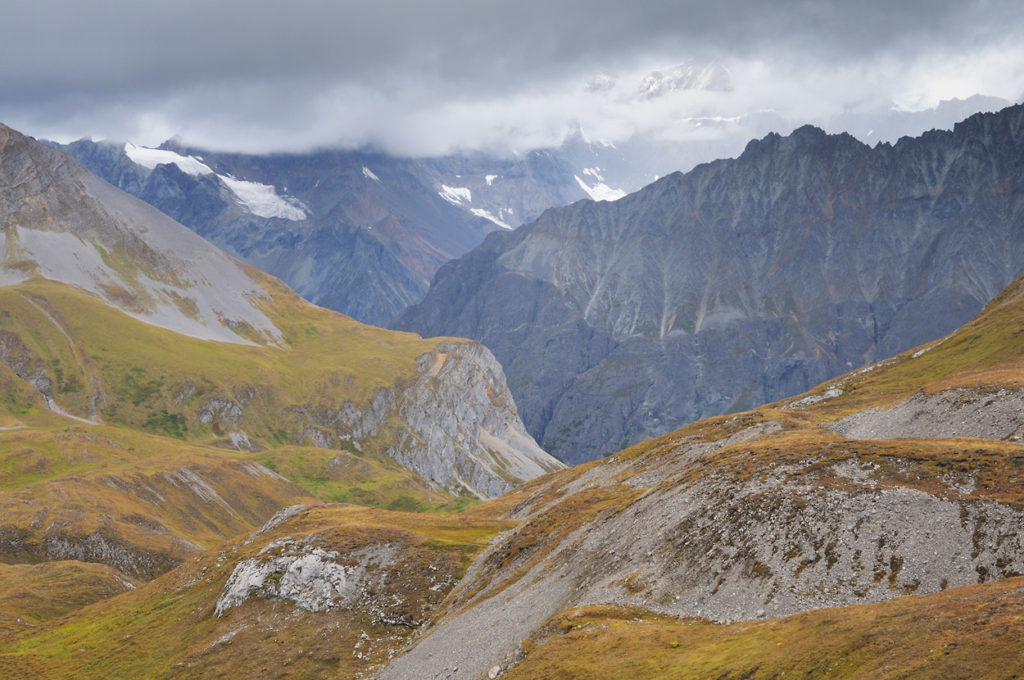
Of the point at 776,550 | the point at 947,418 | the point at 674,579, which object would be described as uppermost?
the point at 776,550

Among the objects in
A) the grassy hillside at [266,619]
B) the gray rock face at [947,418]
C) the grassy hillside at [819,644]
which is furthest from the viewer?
the gray rock face at [947,418]

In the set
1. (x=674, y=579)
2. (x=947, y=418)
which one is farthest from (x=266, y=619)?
(x=947, y=418)

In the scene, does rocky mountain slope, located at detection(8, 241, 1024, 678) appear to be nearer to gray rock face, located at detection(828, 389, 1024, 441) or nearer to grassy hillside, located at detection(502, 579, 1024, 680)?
grassy hillside, located at detection(502, 579, 1024, 680)

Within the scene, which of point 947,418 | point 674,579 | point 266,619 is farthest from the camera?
point 947,418

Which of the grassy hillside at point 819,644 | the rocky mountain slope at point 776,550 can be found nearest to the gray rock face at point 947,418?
the rocky mountain slope at point 776,550

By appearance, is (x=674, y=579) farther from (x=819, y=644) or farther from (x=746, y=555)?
(x=819, y=644)

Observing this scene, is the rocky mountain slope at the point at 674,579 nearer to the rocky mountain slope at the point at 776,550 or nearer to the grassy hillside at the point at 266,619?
the rocky mountain slope at the point at 776,550

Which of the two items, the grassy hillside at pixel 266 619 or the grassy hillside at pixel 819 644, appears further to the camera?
the grassy hillside at pixel 266 619

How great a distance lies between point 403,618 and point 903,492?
46.2m

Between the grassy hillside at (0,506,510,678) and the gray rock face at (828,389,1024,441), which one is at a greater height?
the gray rock face at (828,389,1024,441)

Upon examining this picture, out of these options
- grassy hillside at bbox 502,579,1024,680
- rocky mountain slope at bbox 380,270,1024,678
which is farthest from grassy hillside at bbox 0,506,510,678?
grassy hillside at bbox 502,579,1024,680

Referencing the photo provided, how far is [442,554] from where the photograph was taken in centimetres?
8300

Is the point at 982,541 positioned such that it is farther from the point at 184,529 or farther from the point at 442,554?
the point at 184,529

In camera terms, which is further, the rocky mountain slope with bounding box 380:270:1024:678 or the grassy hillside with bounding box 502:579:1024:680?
the rocky mountain slope with bounding box 380:270:1024:678
